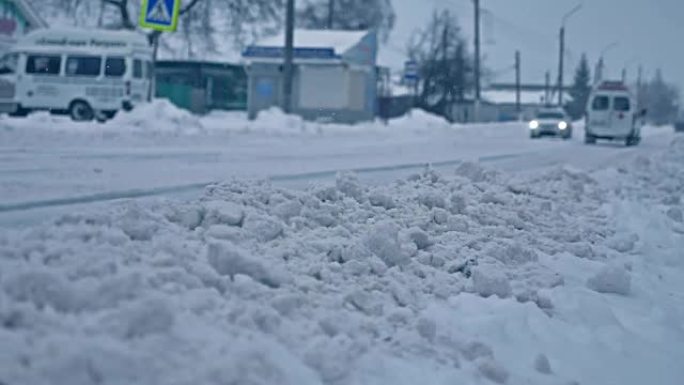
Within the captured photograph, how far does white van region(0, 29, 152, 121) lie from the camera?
26859 mm

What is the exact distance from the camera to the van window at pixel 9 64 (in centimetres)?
2802

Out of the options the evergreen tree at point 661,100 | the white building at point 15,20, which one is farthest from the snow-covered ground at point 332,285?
the evergreen tree at point 661,100

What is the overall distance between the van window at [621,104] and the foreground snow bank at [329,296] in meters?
25.9

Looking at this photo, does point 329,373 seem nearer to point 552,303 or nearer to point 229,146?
point 552,303

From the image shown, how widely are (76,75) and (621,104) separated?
2137 cm

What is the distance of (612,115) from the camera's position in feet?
105

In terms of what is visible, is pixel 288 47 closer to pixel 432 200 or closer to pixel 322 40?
pixel 322 40

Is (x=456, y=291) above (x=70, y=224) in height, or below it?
below

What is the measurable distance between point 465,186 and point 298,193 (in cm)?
287

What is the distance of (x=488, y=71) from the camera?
87938 millimetres

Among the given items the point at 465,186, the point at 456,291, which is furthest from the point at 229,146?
the point at 456,291

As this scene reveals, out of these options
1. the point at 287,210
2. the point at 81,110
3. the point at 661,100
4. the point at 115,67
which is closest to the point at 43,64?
the point at 81,110

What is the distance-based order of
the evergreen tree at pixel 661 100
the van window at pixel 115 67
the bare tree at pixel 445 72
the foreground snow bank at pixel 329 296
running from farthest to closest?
the evergreen tree at pixel 661 100 → the bare tree at pixel 445 72 → the van window at pixel 115 67 → the foreground snow bank at pixel 329 296

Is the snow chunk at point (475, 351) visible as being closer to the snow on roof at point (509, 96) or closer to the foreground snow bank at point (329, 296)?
Result: the foreground snow bank at point (329, 296)
